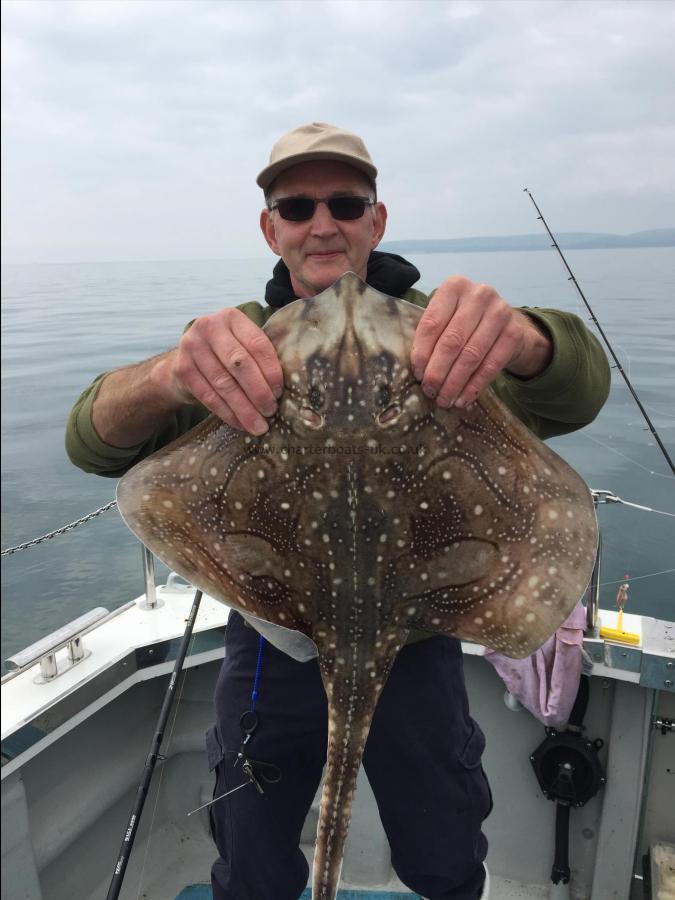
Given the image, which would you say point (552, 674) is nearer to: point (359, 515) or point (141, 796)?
point (141, 796)

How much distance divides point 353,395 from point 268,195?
1.24 meters

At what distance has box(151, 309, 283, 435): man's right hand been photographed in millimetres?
1396

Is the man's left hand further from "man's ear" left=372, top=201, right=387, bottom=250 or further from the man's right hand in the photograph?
"man's ear" left=372, top=201, right=387, bottom=250

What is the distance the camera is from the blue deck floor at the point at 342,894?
330cm

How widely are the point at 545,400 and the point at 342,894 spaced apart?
3182 mm

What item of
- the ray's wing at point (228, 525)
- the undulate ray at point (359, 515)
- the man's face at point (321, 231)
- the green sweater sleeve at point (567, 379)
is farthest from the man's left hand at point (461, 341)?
the man's face at point (321, 231)

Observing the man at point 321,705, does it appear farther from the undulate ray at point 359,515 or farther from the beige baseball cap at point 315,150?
the undulate ray at point 359,515

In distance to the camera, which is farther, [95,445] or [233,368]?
[95,445]

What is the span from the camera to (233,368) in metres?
1.40

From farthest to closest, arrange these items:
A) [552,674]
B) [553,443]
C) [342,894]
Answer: [553,443] < [342,894] < [552,674]

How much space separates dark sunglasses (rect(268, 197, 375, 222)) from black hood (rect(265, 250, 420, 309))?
0.23m

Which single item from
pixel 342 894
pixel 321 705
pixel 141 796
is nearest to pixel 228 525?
pixel 321 705

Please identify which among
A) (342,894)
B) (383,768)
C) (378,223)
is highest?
(378,223)

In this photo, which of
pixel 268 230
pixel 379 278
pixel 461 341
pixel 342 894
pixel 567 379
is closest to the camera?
pixel 461 341
